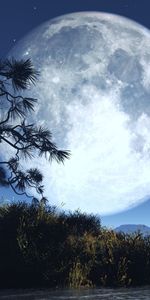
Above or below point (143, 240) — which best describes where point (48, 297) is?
below

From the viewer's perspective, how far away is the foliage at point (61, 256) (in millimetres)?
11070

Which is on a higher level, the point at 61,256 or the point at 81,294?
the point at 61,256

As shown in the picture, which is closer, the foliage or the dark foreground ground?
the dark foreground ground

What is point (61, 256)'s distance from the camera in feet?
38.5

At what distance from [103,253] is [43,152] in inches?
305

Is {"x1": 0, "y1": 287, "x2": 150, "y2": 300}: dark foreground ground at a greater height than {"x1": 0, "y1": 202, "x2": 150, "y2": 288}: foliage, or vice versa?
{"x1": 0, "y1": 202, "x2": 150, "y2": 288}: foliage

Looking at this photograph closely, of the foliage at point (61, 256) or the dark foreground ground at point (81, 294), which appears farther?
the foliage at point (61, 256)

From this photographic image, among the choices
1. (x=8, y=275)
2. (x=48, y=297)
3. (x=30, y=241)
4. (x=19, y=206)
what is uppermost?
(x=19, y=206)

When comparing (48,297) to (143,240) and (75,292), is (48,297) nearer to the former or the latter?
(75,292)

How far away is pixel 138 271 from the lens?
464 inches

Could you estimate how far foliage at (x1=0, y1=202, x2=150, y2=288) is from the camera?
11.1 m

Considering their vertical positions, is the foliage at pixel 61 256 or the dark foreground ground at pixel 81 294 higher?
the foliage at pixel 61 256

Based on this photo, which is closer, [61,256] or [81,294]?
[81,294]

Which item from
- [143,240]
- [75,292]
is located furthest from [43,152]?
[75,292]
